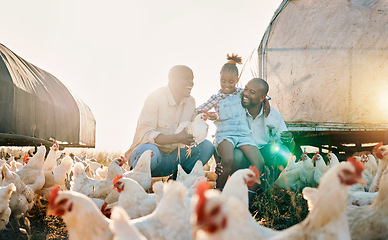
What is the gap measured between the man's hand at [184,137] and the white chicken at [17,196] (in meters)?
1.75

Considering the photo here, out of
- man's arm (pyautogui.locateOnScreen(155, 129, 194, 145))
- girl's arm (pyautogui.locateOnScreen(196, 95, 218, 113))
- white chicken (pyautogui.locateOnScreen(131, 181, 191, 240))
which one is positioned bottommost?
white chicken (pyautogui.locateOnScreen(131, 181, 191, 240))

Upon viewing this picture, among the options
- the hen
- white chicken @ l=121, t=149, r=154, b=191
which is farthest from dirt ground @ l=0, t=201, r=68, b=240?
white chicken @ l=121, t=149, r=154, b=191

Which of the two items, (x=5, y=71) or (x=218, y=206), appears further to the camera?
(x=5, y=71)

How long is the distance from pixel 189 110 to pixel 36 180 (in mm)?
2170

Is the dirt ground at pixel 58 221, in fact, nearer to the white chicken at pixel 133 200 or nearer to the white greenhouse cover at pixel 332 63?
the white chicken at pixel 133 200

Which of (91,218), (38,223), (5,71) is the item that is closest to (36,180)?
(38,223)

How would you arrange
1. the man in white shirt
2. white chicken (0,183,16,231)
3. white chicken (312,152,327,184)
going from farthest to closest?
white chicken (312,152,327,184) → the man in white shirt → white chicken (0,183,16,231)

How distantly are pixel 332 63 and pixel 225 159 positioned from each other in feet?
16.3

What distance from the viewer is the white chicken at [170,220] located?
1781mm

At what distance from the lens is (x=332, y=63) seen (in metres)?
7.47

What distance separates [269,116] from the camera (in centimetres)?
452

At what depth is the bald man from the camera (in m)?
4.12

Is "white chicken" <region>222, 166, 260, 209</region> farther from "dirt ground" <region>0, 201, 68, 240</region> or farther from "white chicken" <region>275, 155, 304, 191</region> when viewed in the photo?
"white chicken" <region>275, 155, 304, 191</region>

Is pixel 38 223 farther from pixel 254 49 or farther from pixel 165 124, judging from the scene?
pixel 254 49
